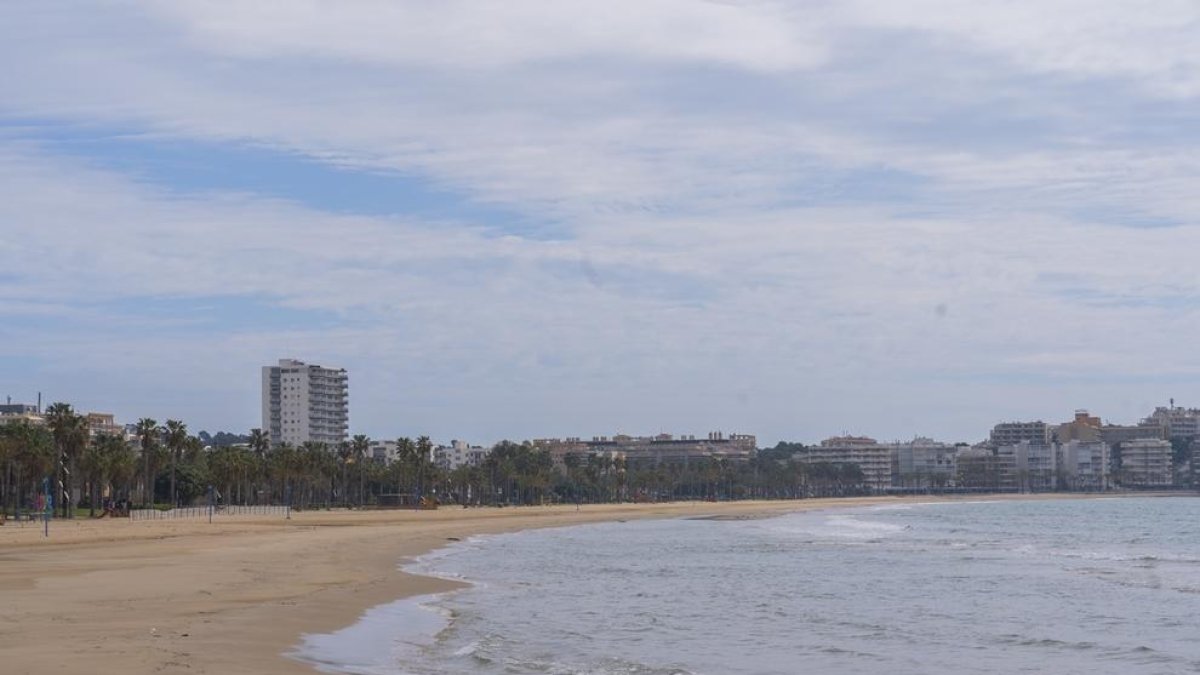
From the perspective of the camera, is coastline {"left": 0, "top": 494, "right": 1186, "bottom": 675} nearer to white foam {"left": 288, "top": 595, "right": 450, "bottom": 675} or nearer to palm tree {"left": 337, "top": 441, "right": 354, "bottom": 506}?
white foam {"left": 288, "top": 595, "right": 450, "bottom": 675}

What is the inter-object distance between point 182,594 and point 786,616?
418 inches

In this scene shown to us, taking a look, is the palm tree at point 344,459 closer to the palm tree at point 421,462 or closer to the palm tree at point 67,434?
the palm tree at point 421,462

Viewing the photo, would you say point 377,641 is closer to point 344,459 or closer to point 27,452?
point 27,452

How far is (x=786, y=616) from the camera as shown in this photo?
84.9 ft

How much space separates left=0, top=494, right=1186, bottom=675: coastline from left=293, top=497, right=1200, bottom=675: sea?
3.34 ft

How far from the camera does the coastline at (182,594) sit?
16.7 metres

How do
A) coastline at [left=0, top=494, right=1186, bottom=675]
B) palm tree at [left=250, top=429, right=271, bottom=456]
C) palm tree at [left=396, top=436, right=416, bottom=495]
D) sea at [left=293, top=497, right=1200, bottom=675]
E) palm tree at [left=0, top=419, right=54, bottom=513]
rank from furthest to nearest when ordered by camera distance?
palm tree at [left=396, top=436, right=416, bottom=495]
palm tree at [left=250, top=429, right=271, bottom=456]
palm tree at [left=0, top=419, right=54, bottom=513]
sea at [left=293, top=497, right=1200, bottom=675]
coastline at [left=0, top=494, right=1186, bottom=675]

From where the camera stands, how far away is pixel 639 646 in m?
21.0

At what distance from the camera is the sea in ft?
63.9

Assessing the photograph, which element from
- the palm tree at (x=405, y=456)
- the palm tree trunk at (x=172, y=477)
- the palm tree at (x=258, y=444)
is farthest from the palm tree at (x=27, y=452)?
the palm tree at (x=405, y=456)

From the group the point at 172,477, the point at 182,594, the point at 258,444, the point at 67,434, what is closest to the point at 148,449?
the point at 172,477

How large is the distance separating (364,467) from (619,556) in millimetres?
89215

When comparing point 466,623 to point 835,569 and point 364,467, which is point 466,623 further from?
point 364,467

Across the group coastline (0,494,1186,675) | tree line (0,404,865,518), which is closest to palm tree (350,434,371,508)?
tree line (0,404,865,518)
